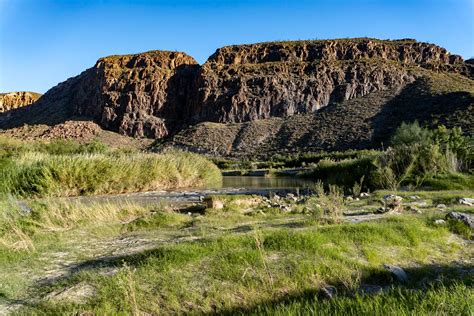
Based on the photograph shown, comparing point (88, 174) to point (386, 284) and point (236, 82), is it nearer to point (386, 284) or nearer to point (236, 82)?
point (386, 284)

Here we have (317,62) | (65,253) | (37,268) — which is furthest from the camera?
(317,62)

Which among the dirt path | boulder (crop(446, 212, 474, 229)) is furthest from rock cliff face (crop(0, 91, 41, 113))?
boulder (crop(446, 212, 474, 229))

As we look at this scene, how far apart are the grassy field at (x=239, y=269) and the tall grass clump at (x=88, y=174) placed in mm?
7235

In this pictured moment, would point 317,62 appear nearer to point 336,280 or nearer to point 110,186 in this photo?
point 110,186

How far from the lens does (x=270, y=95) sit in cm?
8981

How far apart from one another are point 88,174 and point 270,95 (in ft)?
251

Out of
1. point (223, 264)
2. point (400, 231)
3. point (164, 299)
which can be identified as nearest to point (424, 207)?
point (400, 231)

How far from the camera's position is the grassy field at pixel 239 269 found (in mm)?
3695

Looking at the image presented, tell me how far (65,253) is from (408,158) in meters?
15.3

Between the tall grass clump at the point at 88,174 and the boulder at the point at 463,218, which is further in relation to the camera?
the tall grass clump at the point at 88,174

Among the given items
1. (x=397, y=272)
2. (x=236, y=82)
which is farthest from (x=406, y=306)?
(x=236, y=82)

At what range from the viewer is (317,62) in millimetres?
95312

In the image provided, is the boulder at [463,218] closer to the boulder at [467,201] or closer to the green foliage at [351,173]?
the boulder at [467,201]

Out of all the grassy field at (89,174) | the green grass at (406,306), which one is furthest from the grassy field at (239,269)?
the grassy field at (89,174)
